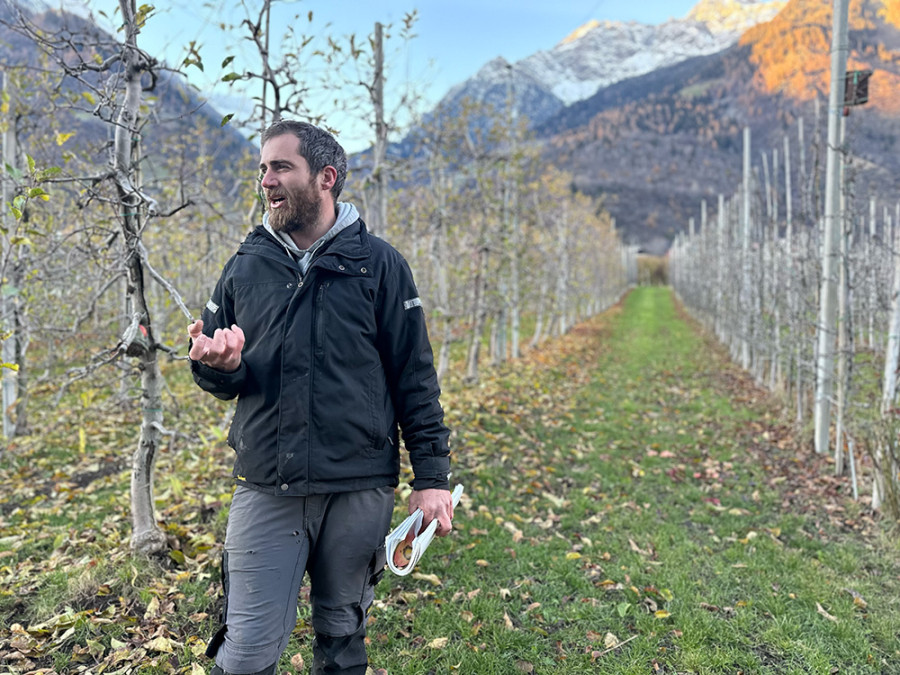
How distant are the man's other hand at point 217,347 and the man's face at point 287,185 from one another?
46cm

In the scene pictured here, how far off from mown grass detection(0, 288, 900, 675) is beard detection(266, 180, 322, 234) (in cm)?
210

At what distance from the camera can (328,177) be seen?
2006mm

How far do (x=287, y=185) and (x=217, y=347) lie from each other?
2.06ft

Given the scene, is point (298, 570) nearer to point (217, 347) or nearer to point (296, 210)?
point (217, 347)

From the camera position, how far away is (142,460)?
3.44 meters

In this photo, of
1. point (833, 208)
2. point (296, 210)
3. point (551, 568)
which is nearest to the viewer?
point (296, 210)

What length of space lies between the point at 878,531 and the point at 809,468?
1.78m

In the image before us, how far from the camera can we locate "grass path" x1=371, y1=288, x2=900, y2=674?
122 inches

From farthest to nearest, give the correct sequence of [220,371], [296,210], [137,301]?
1. [137,301]
2. [296,210]
3. [220,371]

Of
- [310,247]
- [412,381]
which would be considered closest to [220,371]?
[310,247]

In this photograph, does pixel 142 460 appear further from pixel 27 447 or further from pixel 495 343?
pixel 495 343

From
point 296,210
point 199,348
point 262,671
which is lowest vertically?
point 262,671

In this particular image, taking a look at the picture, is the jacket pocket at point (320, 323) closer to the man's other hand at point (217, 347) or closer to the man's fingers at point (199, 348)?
the man's other hand at point (217, 347)

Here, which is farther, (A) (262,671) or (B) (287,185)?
(B) (287,185)
